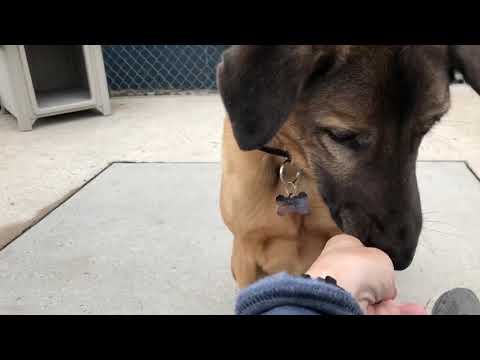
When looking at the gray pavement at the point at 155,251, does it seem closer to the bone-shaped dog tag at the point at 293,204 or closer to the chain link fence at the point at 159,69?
the bone-shaped dog tag at the point at 293,204

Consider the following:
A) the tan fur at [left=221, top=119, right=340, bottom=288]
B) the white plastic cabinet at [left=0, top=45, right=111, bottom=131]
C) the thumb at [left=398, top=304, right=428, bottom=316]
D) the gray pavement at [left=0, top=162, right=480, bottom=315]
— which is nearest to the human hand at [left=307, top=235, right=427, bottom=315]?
the thumb at [left=398, top=304, right=428, bottom=316]

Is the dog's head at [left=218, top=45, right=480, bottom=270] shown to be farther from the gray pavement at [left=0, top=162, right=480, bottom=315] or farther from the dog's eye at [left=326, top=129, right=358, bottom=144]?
the gray pavement at [left=0, top=162, right=480, bottom=315]

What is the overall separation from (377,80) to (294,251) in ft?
2.44

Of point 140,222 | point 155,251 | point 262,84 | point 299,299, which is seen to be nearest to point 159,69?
point 140,222

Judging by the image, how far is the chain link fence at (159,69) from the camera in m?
4.97

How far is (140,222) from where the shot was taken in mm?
2352

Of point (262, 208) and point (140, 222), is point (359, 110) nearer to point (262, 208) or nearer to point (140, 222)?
point (262, 208)

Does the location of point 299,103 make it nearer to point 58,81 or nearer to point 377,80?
point 377,80

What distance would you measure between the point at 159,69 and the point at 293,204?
13.6 feet

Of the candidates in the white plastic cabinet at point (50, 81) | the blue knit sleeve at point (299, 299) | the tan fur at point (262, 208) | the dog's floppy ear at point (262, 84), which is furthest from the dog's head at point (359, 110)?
the white plastic cabinet at point (50, 81)

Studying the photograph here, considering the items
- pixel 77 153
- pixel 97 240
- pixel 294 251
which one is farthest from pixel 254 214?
pixel 77 153

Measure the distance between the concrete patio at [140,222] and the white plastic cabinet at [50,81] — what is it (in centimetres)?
26

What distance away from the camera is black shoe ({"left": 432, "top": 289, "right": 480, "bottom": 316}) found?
105 cm
